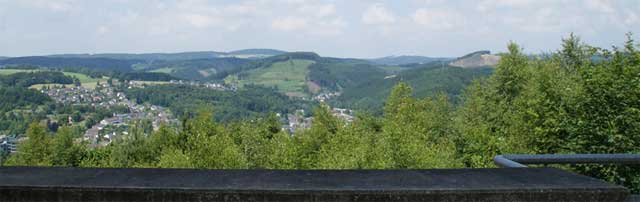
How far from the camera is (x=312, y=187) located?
9.87 ft

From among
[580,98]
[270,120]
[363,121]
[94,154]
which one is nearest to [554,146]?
[580,98]

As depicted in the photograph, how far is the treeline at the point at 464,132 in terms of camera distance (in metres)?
22.7

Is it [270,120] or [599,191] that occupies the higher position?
[599,191]

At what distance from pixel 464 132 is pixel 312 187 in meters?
39.3

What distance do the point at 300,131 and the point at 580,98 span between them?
34.4 meters

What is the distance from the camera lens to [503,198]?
297 cm

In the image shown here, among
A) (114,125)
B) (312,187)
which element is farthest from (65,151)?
(114,125)

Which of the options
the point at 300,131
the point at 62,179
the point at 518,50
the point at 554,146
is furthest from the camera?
the point at 300,131

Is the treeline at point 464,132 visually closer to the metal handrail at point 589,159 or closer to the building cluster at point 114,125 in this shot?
the metal handrail at point 589,159

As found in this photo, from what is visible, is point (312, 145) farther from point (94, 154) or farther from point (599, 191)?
point (599, 191)

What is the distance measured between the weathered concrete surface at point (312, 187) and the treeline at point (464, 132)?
16.8 feet

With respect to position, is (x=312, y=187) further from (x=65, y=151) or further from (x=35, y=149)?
(x=65, y=151)

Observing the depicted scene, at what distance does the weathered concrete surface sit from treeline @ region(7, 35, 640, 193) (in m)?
5.11

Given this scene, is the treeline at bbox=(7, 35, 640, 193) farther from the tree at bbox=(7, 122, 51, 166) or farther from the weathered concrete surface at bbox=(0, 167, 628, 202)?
the weathered concrete surface at bbox=(0, 167, 628, 202)
